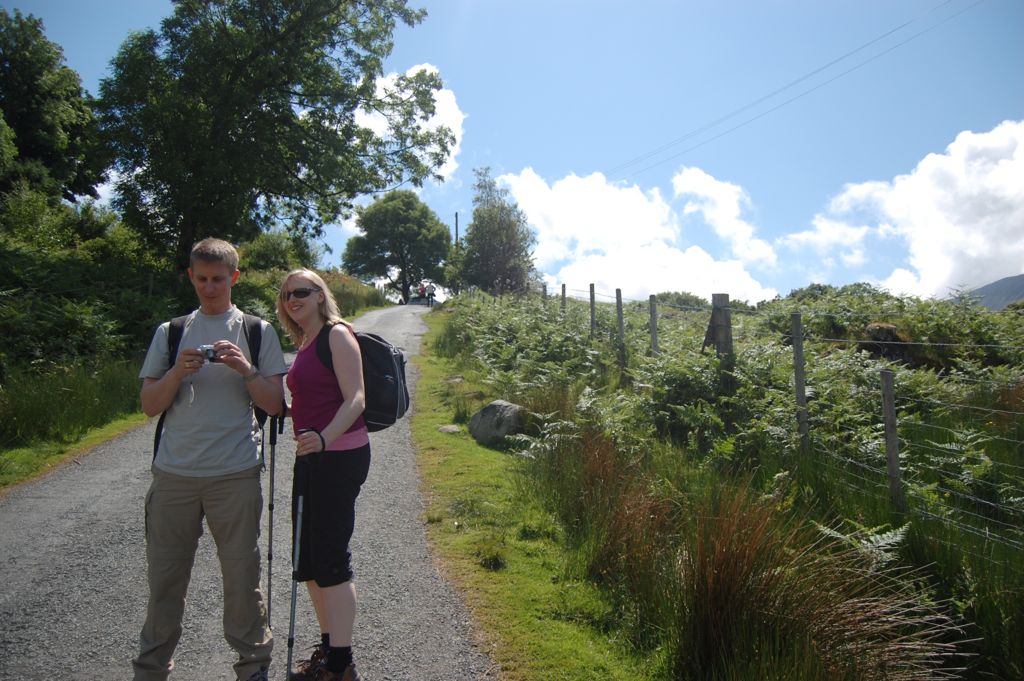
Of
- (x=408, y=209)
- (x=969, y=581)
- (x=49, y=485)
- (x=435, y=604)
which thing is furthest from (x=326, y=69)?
(x=408, y=209)

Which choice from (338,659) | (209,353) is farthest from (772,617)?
(209,353)

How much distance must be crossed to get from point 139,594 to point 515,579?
257cm

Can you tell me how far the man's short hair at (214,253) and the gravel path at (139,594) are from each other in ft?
7.17

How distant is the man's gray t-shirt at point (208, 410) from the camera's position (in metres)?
2.86

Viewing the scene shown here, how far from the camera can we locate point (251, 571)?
2957 millimetres

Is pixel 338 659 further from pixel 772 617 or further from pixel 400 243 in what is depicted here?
pixel 400 243

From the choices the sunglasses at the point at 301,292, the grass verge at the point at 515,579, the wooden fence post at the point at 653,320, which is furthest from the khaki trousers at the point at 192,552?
the wooden fence post at the point at 653,320

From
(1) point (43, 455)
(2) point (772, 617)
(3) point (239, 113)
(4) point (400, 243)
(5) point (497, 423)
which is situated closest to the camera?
(2) point (772, 617)

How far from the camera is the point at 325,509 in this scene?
293 cm

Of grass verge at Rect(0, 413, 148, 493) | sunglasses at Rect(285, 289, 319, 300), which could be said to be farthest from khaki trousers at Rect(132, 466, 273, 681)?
grass verge at Rect(0, 413, 148, 493)

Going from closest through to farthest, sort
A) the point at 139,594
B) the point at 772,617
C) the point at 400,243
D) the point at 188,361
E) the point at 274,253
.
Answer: the point at 188,361 → the point at 772,617 → the point at 139,594 → the point at 274,253 → the point at 400,243

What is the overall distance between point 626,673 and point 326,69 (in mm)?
20616

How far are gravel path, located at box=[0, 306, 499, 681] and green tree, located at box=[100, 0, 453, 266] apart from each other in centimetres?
1317

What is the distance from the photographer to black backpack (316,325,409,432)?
119 inches
